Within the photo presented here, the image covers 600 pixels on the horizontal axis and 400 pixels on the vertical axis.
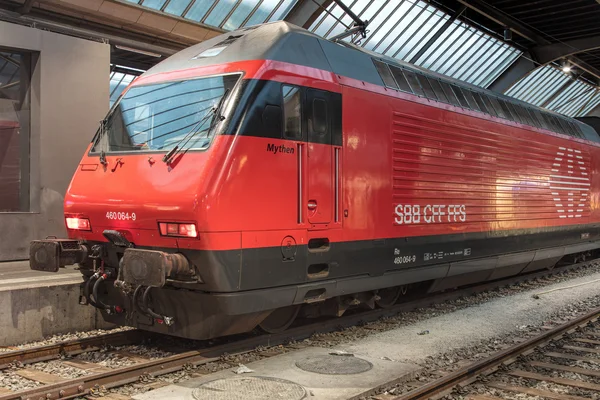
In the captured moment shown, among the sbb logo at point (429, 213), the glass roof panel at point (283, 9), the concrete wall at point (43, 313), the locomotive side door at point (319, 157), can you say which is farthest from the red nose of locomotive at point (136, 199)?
the glass roof panel at point (283, 9)

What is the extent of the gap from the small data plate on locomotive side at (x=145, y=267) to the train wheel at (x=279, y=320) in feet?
5.84

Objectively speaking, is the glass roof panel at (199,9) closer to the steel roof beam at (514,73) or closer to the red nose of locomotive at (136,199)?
the red nose of locomotive at (136,199)

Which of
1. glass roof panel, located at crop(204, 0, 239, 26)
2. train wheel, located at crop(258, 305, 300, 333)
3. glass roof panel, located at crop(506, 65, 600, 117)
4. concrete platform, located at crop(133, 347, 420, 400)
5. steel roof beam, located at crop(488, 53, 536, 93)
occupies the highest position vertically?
glass roof panel, located at crop(506, 65, 600, 117)

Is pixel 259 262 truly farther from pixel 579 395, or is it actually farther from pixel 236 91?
pixel 579 395

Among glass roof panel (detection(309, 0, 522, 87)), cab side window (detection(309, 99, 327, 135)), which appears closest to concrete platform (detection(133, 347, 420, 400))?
cab side window (detection(309, 99, 327, 135))

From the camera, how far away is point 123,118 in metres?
6.68

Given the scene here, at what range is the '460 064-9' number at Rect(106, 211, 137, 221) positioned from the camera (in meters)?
5.86

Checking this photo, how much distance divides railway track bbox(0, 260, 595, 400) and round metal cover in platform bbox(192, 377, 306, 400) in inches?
29.5

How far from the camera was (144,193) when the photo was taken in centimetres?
577

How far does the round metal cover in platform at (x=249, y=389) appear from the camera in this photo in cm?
483

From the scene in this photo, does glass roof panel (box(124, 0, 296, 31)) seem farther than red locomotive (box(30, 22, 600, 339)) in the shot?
Yes

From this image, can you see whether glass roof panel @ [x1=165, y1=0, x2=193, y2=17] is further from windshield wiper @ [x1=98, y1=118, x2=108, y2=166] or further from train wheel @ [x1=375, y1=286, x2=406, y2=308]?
train wheel @ [x1=375, y1=286, x2=406, y2=308]

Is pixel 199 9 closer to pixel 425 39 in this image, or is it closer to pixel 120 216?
pixel 425 39

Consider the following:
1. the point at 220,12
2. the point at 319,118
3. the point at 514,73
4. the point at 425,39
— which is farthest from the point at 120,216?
the point at 514,73
